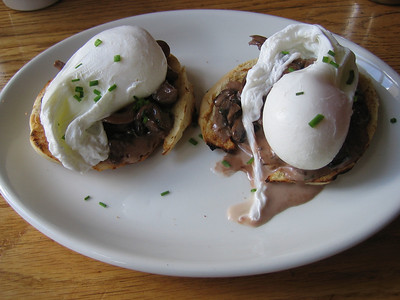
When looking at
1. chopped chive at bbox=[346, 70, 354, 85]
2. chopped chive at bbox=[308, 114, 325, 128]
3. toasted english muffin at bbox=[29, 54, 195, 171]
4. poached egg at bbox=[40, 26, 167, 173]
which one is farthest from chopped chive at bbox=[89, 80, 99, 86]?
chopped chive at bbox=[346, 70, 354, 85]

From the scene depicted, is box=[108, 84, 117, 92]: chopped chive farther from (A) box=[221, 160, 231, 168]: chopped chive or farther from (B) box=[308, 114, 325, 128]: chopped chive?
(B) box=[308, 114, 325, 128]: chopped chive

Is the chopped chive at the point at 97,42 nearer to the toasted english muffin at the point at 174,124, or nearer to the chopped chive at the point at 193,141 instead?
the toasted english muffin at the point at 174,124

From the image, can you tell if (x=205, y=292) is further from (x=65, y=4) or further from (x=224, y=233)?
(x=65, y=4)

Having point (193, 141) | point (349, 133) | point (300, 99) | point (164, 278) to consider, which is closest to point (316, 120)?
point (300, 99)

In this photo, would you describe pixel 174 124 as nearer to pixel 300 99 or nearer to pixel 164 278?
pixel 300 99

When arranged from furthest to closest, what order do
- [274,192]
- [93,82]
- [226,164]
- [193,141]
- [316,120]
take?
1. [193,141]
2. [226,164]
3. [93,82]
4. [274,192]
5. [316,120]
